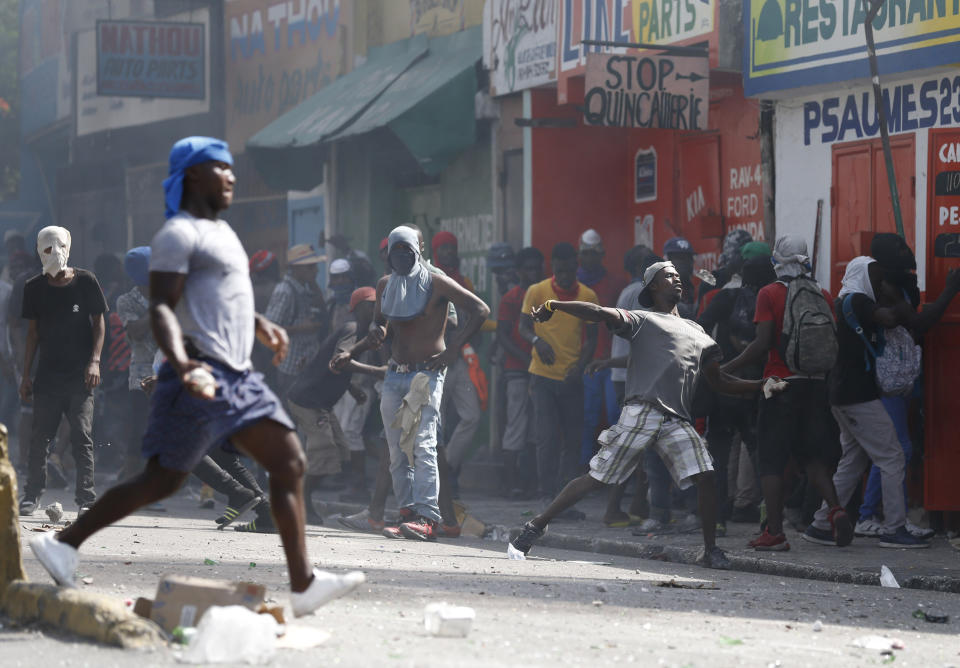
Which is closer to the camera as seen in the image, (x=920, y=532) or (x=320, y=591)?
(x=320, y=591)

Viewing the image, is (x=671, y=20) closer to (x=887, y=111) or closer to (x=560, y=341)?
(x=887, y=111)

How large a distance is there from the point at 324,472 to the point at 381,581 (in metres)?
4.04

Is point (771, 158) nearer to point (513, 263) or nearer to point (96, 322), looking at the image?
point (513, 263)

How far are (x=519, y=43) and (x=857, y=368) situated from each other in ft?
21.9

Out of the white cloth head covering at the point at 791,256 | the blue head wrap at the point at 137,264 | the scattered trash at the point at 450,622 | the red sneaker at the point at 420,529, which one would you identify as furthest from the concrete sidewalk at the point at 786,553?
the scattered trash at the point at 450,622

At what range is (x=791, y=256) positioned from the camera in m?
10.7

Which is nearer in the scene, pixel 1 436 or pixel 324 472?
pixel 1 436

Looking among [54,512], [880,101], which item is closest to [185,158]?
[54,512]

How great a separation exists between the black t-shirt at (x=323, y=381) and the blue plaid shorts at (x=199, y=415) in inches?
233

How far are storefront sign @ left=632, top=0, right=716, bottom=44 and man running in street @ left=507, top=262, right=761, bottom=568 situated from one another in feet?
14.8

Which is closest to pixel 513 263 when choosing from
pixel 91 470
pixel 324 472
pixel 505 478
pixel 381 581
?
pixel 505 478

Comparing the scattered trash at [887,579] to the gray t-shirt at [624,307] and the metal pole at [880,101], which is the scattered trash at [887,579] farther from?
the gray t-shirt at [624,307]

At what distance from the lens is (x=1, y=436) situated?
265 inches

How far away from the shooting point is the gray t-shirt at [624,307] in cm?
1250
